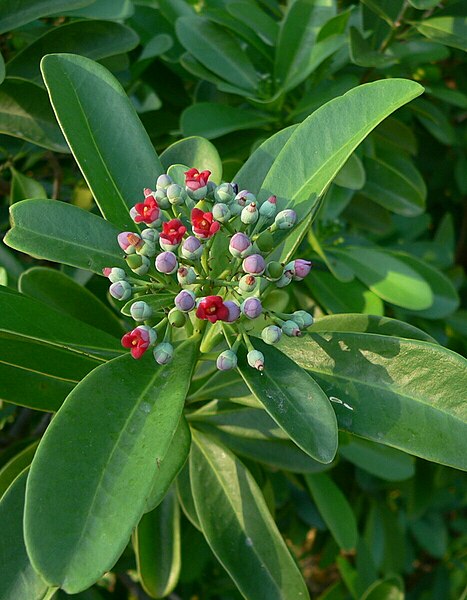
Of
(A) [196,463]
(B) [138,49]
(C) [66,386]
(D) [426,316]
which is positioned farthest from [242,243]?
(B) [138,49]

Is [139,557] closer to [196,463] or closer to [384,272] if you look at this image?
[196,463]

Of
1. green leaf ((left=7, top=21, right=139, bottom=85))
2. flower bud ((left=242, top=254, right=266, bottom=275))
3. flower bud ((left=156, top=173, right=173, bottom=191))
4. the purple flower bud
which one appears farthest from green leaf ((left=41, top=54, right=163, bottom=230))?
green leaf ((left=7, top=21, right=139, bottom=85))

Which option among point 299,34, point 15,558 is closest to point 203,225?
point 15,558

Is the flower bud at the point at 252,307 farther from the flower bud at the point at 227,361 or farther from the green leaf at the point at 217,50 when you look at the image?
the green leaf at the point at 217,50

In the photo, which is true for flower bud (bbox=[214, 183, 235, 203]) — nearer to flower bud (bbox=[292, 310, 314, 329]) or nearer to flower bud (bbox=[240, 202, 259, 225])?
flower bud (bbox=[240, 202, 259, 225])

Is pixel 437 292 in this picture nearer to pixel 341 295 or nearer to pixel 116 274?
pixel 341 295

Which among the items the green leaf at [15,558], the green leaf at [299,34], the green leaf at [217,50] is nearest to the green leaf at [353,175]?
the green leaf at [299,34]
